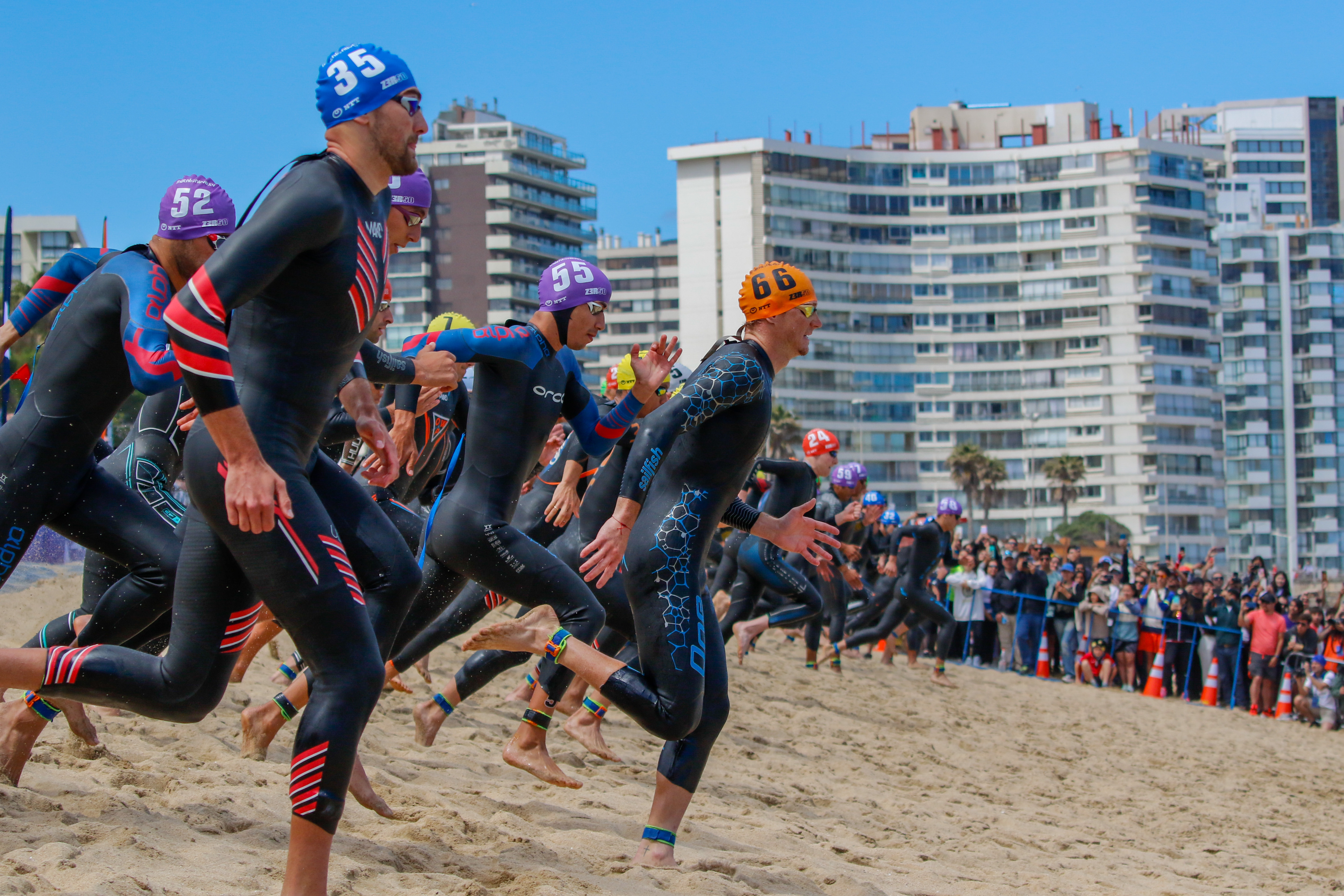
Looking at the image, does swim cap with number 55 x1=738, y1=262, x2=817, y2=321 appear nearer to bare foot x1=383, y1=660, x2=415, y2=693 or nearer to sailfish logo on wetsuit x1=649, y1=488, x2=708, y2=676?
sailfish logo on wetsuit x1=649, y1=488, x2=708, y2=676

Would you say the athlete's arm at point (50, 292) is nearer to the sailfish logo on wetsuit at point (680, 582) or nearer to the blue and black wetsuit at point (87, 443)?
the blue and black wetsuit at point (87, 443)

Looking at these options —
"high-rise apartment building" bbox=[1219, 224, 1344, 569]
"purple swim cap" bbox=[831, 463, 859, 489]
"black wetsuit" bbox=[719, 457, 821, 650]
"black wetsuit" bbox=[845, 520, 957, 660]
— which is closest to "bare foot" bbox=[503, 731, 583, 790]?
"black wetsuit" bbox=[719, 457, 821, 650]

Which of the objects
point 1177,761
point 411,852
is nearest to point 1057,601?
point 1177,761

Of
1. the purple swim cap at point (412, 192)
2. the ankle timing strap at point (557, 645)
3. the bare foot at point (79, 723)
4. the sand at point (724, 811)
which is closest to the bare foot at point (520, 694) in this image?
the sand at point (724, 811)

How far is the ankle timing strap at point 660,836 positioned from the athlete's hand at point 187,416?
2320 millimetres

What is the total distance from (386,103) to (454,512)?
2.35 meters

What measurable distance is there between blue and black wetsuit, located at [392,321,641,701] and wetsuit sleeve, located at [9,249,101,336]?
1435mm

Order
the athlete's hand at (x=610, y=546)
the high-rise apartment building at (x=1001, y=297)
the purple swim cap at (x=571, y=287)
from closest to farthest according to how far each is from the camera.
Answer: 1. the athlete's hand at (x=610, y=546)
2. the purple swim cap at (x=571, y=287)
3. the high-rise apartment building at (x=1001, y=297)

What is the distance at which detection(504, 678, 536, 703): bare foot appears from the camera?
26.6 feet

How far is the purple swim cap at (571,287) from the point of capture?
19.8 ft

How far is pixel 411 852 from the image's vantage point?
181 inches

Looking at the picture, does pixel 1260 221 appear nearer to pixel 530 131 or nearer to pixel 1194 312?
pixel 1194 312

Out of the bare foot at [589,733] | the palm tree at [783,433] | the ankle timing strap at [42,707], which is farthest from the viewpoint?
the palm tree at [783,433]

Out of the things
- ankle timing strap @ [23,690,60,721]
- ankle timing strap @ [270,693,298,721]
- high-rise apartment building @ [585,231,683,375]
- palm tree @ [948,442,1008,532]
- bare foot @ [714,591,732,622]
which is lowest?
palm tree @ [948,442,1008,532]
